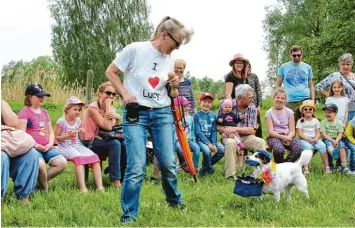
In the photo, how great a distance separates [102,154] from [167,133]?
7.82 feet

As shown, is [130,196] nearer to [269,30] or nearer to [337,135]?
[337,135]

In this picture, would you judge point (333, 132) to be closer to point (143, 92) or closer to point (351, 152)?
point (351, 152)

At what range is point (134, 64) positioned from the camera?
179 inches

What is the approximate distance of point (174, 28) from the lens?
14.9ft

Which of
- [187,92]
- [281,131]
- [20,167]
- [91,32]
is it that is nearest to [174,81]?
[20,167]

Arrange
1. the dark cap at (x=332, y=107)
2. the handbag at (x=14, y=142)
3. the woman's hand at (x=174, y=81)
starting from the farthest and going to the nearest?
1. the dark cap at (x=332, y=107)
2. the handbag at (x=14, y=142)
3. the woman's hand at (x=174, y=81)

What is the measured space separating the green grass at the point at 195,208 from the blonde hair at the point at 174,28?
170 centimetres

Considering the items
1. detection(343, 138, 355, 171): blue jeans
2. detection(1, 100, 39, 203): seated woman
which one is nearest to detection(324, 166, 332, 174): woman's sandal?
detection(343, 138, 355, 171): blue jeans

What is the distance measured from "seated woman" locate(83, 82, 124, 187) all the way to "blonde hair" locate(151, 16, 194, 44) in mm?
2319

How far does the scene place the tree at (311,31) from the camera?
1168 inches

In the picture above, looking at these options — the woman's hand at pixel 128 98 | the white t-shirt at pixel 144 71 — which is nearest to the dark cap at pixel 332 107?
the white t-shirt at pixel 144 71

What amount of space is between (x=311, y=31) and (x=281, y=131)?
133ft

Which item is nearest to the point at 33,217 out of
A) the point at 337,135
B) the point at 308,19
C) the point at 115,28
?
the point at 337,135

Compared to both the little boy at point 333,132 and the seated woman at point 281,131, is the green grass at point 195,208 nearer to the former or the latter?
the seated woman at point 281,131
